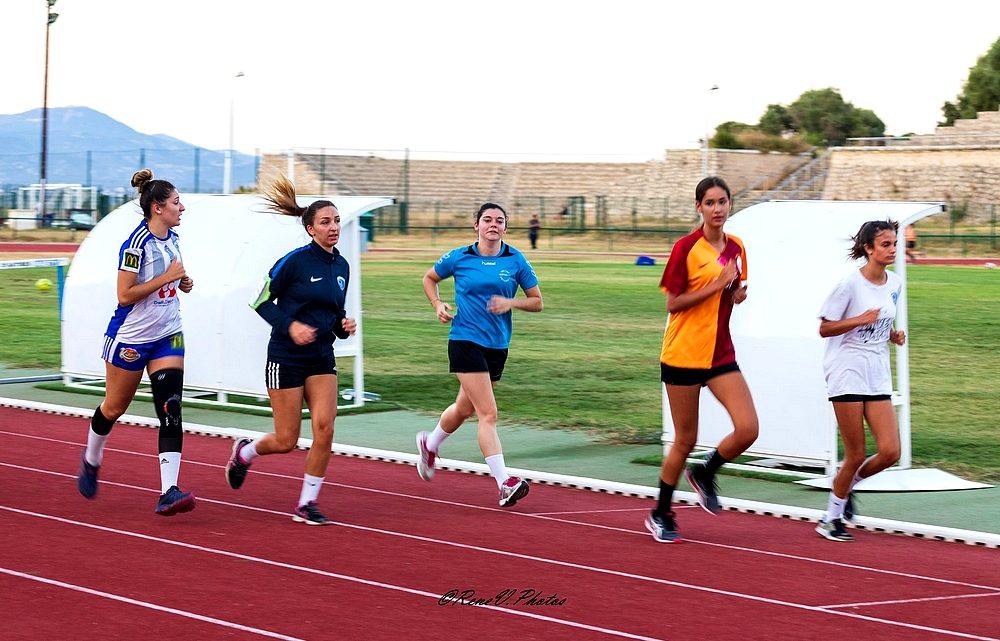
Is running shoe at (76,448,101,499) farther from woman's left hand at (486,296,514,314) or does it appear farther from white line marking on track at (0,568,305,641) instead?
woman's left hand at (486,296,514,314)

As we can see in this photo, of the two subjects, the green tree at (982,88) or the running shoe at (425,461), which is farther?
the green tree at (982,88)

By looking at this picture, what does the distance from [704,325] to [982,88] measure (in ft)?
339

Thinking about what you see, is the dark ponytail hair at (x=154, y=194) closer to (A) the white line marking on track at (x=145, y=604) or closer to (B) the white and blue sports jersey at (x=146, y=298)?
(B) the white and blue sports jersey at (x=146, y=298)

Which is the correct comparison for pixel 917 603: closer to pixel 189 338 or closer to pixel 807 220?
pixel 807 220

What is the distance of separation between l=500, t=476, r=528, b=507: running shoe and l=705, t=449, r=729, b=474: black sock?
3.76 ft

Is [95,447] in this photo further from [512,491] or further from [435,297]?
[512,491]

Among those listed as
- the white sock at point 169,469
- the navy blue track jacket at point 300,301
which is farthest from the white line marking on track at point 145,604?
the navy blue track jacket at point 300,301

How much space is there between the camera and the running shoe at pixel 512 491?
27.9ft

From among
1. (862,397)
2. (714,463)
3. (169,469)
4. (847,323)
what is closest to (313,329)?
(169,469)

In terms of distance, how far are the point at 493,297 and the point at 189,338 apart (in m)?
5.66

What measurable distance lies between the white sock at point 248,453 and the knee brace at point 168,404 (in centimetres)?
48

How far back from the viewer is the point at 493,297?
28.7 feet

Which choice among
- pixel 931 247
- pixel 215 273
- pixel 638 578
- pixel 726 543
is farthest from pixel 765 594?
pixel 931 247

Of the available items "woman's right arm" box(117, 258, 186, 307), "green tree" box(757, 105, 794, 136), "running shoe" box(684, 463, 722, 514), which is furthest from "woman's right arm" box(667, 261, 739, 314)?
"green tree" box(757, 105, 794, 136)
